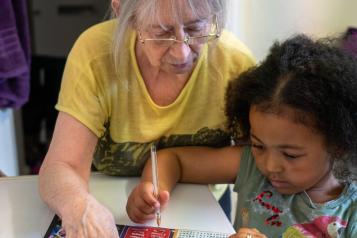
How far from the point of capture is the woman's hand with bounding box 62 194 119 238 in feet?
2.72

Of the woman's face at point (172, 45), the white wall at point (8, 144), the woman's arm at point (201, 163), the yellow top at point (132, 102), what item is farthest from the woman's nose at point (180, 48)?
the white wall at point (8, 144)

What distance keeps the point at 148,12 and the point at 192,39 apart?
0.33 feet

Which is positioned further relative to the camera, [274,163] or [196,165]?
[196,165]

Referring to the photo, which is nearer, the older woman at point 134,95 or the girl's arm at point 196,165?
the older woman at point 134,95

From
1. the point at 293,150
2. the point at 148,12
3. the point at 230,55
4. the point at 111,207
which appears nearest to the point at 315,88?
the point at 293,150

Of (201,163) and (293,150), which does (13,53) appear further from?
(293,150)

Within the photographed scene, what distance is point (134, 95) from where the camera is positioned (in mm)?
1033

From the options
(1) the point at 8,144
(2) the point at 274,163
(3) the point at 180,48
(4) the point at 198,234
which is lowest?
(1) the point at 8,144

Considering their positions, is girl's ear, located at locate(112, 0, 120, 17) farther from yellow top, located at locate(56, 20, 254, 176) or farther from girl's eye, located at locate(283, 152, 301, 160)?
girl's eye, located at locate(283, 152, 301, 160)

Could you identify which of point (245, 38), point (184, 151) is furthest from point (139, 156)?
point (245, 38)

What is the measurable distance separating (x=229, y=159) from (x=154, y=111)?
7.8 inches

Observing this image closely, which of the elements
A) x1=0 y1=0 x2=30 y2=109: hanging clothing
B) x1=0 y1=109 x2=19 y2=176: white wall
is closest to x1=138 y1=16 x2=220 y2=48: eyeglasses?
x1=0 y1=0 x2=30 y2=109: hanging clothing

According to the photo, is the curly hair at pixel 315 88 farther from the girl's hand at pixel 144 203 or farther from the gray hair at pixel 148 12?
the girl's hand at pixel 144 203

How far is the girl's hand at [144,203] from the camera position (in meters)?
0.91
